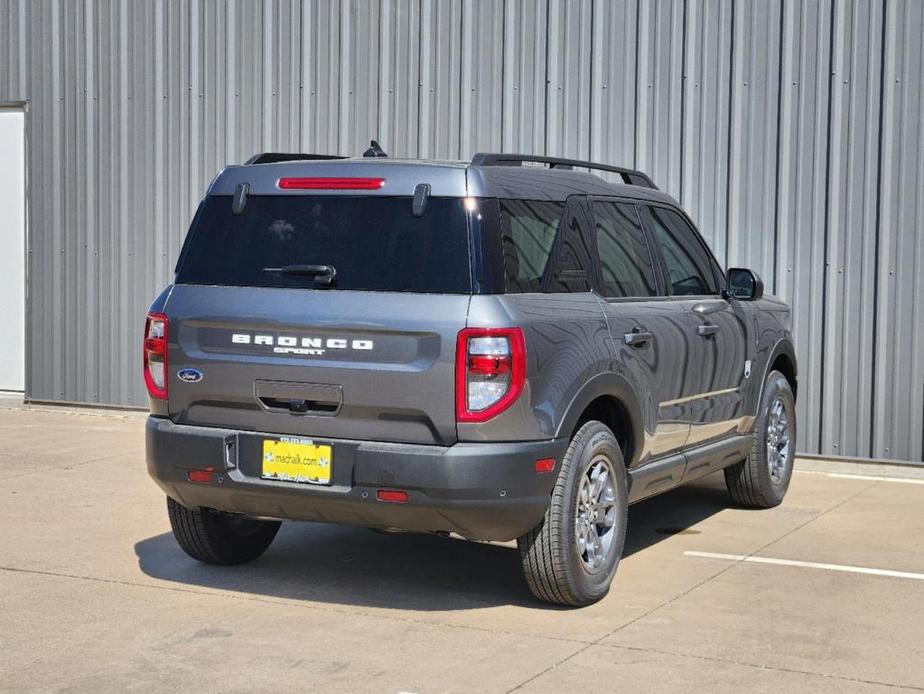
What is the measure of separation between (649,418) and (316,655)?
2220 mm

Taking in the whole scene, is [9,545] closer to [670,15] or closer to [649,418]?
[649,418]

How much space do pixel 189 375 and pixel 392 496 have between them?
3.76 ft

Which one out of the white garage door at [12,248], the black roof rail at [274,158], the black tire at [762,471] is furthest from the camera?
the white garage door at [12,248]

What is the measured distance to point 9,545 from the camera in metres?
7.75

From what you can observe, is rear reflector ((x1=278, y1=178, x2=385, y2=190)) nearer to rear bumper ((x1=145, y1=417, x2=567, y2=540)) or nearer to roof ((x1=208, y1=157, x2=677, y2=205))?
roof ((x1=208, y1=157, x2=677, y2=205))

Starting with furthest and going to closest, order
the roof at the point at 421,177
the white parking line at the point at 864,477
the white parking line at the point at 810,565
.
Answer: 1. the white parking line at the point at 864,477
2. the white parking line at the point at 810,565
3. the roof at the point at 421,177

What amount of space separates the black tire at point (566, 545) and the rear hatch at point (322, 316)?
2.03 ft

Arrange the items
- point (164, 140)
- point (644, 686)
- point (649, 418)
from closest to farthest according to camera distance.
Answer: point (644, 686)
point (649, 418)
point (164, 140)

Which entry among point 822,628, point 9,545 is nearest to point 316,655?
point 822,628

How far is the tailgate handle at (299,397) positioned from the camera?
20.4ft

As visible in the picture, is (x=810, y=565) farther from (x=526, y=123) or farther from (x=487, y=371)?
(x=526, y=123)

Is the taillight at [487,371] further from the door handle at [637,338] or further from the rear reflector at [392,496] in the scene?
the door handle at [637,338]

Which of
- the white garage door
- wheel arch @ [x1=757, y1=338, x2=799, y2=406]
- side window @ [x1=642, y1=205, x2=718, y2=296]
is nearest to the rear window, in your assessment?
side window @ [x1=642, y1=205, x2=718, y2=296]

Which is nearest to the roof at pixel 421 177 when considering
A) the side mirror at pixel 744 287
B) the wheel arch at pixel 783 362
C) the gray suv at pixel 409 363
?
the gray suv at pixel 409 363
